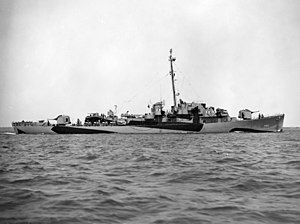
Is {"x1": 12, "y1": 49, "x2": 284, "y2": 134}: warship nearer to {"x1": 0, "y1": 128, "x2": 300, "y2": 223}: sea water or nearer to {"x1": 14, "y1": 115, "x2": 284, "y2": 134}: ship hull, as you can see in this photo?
{"x1": 14, "y1": 115, "x2": 284, "y2": 134}: ship hull

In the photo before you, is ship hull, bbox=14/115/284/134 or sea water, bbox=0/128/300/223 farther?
ship hull, bbox=14/115/284/134

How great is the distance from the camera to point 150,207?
237 inches

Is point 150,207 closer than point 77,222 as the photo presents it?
No

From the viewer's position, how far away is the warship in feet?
181

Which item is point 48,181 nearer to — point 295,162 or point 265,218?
point 265,218

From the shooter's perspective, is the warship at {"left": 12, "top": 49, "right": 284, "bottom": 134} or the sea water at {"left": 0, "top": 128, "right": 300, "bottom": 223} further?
the warship at {"left": 12, "top": 49, "right": 284, "bottom": 134}

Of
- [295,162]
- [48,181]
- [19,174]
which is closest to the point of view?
[48,181]

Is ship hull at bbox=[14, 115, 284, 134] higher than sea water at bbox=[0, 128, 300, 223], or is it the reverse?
ship hull at bbox=[14, 115, 284, 134]

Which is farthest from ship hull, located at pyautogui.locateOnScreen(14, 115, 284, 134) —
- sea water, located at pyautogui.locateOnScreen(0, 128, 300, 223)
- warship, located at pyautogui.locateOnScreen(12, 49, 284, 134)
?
sea water, located at pyautogui.locateOnScreen(0, 128, 300, 223)

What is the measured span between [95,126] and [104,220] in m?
53.4

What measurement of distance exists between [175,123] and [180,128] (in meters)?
1.39

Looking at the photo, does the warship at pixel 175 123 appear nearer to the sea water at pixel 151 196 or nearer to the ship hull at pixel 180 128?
the ship hull at pixel 180 128

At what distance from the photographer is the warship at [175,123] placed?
5519cm

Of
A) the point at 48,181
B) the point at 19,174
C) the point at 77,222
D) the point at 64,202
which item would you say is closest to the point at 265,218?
the point at 77,222
